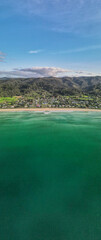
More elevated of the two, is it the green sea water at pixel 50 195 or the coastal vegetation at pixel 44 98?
the coastal vegetation at pixel 44 98

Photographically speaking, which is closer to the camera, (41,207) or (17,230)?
(17,230)

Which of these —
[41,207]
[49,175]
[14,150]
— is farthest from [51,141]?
[41,207]

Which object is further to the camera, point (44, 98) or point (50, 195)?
point (44, 98)

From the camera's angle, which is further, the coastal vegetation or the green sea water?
the coastal vegetation

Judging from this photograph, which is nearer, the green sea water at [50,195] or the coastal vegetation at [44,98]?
the green sea water at [50,195]

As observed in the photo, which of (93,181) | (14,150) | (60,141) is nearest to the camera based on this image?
(93,181)

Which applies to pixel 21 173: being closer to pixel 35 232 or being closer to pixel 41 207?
pixel 41 207

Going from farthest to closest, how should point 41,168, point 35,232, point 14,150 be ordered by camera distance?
point 14,150
point 41,168
point 35,232

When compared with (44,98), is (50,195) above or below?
below

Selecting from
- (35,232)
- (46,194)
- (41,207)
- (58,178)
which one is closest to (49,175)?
(58,178)

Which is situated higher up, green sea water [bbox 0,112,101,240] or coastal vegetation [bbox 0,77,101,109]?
coastal vegetation [bbox 0,77,101,109]

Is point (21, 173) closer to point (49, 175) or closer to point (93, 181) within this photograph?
point (49, 175)
